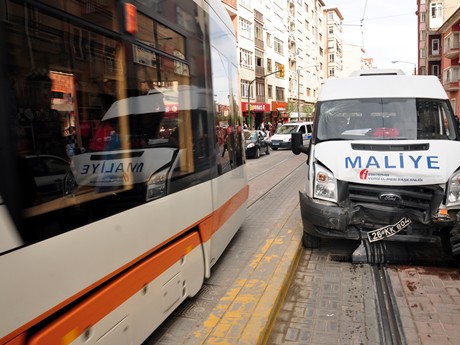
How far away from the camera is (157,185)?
2961 millimetres

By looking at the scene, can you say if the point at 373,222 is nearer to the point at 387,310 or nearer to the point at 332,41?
the point at 387,310

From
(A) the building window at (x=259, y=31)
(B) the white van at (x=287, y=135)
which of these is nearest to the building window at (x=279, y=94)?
(A) the building window at (x=259, y=31)

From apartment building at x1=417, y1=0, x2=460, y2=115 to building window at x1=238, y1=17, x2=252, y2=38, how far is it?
64.8ft

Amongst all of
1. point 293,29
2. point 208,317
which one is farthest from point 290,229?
point 293,29

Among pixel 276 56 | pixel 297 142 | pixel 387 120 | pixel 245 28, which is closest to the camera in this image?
pixel 387 120

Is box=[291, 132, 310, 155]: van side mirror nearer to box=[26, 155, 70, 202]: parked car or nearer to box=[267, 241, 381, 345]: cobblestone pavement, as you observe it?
box=[267, 241, 381, 345]: cobblestone pavement

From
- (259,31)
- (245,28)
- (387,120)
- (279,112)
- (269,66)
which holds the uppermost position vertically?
(259,31)

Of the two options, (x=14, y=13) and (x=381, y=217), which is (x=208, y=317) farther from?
(x=14, y=13)

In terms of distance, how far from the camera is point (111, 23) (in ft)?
8.14

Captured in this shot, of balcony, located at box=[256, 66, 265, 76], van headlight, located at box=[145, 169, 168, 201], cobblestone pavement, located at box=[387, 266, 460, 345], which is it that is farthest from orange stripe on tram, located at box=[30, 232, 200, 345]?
balcony, located at box=[256, 66, 265, 76]

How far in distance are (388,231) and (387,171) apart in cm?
69

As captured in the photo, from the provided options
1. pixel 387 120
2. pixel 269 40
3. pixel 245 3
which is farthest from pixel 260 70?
pixel 387 120

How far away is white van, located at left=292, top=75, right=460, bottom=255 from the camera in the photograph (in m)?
4.52

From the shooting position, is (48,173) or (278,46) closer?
(48,173)
